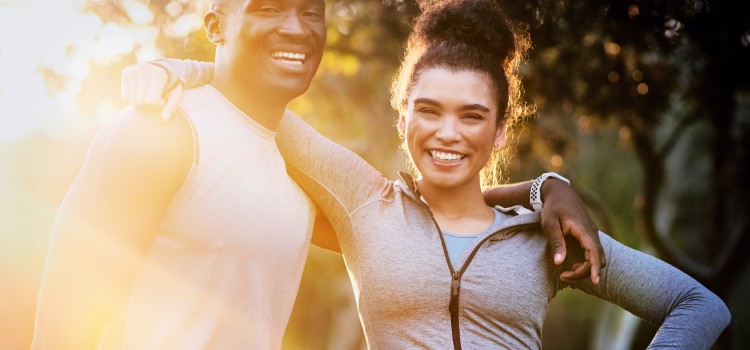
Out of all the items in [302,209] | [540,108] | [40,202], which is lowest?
[40,202]

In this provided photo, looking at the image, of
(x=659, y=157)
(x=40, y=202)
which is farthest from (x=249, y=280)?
(x=659, y=157)

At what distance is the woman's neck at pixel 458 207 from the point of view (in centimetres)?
270

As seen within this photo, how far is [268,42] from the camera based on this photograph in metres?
2.17

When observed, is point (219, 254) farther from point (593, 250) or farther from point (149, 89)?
point (593, 250)

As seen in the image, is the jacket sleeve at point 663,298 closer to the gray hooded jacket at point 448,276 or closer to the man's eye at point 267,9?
the gray hooded jacket at point 448,276

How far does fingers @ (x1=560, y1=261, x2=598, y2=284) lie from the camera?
2375 mm

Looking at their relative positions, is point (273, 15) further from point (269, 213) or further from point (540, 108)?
point (540, 108)

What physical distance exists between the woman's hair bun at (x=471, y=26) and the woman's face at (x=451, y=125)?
0.22m

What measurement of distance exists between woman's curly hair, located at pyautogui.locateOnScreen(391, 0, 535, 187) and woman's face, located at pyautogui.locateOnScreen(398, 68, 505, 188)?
65 millimetres

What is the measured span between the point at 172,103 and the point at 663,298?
7.11 ft

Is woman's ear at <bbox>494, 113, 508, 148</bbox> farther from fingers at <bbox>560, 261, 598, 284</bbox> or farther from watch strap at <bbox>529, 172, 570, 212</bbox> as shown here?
fingers at <bbox>560, 261, 598, 284</bbox>

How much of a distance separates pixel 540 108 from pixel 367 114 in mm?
3710

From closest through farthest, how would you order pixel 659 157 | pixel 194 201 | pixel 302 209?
pixel 194 201 < pixel 302 209 < pixel 659 157

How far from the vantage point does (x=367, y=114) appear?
32.5 ft
